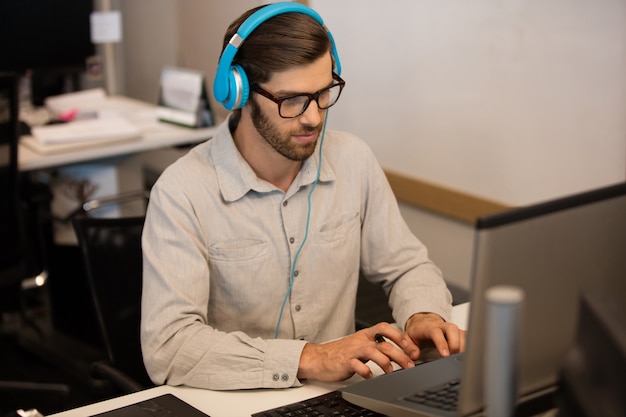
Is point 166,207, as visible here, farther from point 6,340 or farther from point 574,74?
point 6,340

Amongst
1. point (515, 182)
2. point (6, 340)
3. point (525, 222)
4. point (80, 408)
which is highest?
point (525, 222)

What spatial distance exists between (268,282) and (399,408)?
1.71 ft

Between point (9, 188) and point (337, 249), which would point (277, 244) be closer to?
point (337, 249)

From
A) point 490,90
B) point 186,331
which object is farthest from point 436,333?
point 490,90

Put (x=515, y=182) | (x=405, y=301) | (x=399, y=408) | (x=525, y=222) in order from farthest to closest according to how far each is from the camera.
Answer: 1. (x=515, y=182)
2. (x=405, y=301)
3. (x=399, y=408)
4. (x=525, y=222)

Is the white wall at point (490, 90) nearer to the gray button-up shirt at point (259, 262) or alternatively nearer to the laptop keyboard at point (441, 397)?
the gray button-up shirt at point (259, 262)

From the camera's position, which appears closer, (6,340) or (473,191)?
(473,191)

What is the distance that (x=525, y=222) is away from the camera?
962 mm

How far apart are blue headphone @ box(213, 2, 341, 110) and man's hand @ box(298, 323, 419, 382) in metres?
0.48

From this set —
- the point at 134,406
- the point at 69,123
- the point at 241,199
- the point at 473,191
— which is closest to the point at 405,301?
the point at 241,199

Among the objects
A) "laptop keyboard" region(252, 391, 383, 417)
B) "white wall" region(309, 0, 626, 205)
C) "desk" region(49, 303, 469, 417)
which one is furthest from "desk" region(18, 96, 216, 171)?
"laptop keyboard" region(252, 391, 383, 417)

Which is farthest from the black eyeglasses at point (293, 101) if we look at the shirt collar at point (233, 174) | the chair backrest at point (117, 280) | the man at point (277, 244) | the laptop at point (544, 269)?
the laptop at point (544, 269)

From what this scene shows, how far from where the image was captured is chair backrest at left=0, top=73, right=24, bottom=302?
259 cm

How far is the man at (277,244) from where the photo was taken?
144 centimetres
